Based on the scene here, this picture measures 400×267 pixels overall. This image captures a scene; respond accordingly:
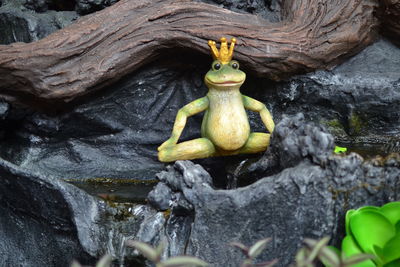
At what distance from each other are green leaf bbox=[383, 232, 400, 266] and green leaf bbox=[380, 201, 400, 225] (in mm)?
67

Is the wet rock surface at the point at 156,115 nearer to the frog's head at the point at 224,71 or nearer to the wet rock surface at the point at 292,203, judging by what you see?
the frog's head at the point at 224,71

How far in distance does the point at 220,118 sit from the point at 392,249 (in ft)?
2.90

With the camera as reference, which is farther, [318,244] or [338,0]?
[338,0]

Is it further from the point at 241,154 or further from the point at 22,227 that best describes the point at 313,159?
the point at 22,227

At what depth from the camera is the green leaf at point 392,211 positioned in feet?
6.14

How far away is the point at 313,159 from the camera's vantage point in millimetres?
1996

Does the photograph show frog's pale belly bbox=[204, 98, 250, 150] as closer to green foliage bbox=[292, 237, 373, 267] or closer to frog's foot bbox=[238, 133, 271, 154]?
frog's foot bbox=[238, 133, 271, 154]

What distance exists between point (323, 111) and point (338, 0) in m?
0.54

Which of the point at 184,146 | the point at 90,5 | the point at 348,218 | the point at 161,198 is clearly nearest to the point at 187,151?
the point at 184,146

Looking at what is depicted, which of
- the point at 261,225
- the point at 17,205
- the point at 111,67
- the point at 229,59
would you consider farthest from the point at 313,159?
the point at 17,205

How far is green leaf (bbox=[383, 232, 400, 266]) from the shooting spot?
1.77m

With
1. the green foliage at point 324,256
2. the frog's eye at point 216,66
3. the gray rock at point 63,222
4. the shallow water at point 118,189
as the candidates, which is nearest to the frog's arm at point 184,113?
the frog's eye at point 216,66

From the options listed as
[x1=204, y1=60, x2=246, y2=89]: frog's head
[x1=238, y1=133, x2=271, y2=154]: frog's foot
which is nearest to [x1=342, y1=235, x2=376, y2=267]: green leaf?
[x1=238, y1=133, x2=271, y2=154]: frog's foot

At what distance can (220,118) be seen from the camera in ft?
7.70
